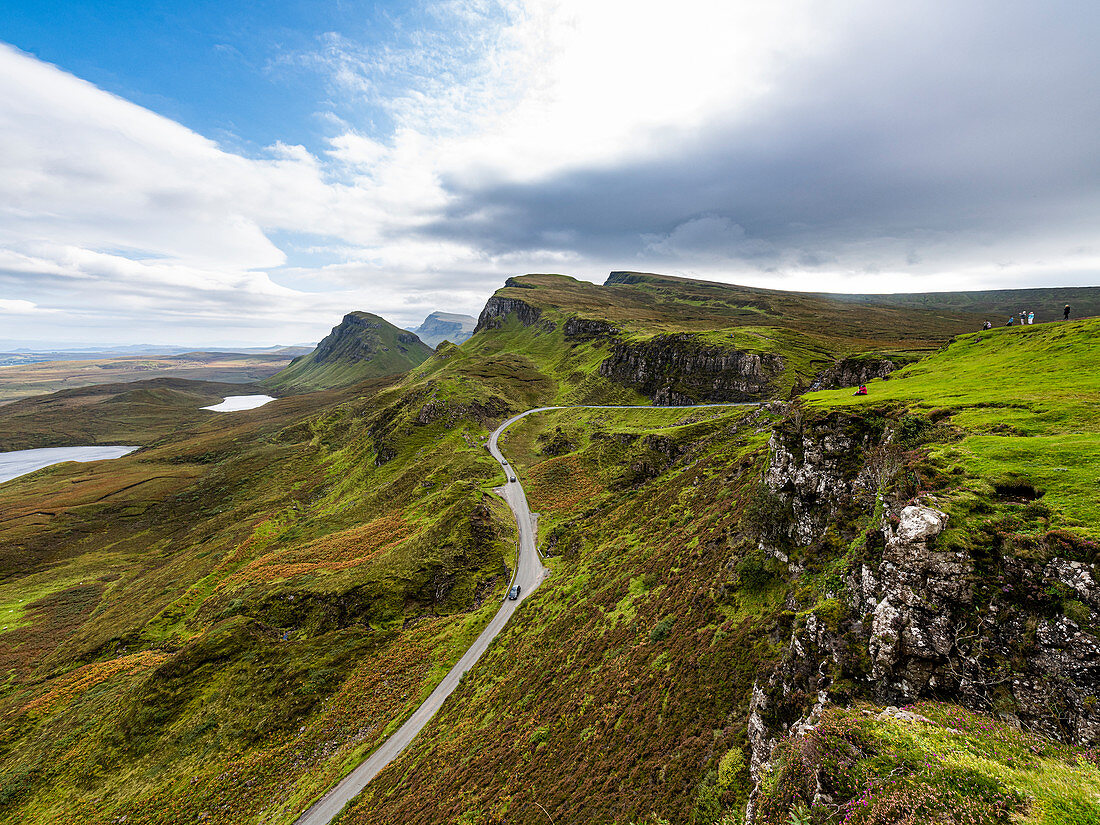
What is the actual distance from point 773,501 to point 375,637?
4412 centimetres

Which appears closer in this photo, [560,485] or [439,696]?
[439,696]

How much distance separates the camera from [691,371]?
333 ft

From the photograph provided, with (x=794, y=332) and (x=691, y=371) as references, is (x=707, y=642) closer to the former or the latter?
(x=691, y=371)

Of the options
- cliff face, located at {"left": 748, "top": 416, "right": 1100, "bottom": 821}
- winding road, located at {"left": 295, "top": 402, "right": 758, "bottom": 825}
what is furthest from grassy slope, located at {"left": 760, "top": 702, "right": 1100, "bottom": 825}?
winding road, located at {"left": 295, "top": 402, "right": 758, "bottom": 825}

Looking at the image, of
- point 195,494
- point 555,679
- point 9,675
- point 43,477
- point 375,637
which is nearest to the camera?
point 555,679

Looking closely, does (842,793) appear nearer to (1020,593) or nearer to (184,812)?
(1020,593)

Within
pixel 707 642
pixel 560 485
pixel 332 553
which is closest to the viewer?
pixel 707 642

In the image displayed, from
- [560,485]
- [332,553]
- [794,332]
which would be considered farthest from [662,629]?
[794,332]

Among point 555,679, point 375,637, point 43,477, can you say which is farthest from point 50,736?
point 43,477

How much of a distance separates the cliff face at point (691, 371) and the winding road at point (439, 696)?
55.9 metres

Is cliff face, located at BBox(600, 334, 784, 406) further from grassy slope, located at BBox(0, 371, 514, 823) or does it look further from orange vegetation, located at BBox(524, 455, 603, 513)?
grassy slope, located at BBox(0, 371, 514, 823)

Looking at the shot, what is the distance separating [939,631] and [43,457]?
31614 cm

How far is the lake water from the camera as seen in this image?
558 feet

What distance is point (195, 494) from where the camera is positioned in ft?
368
